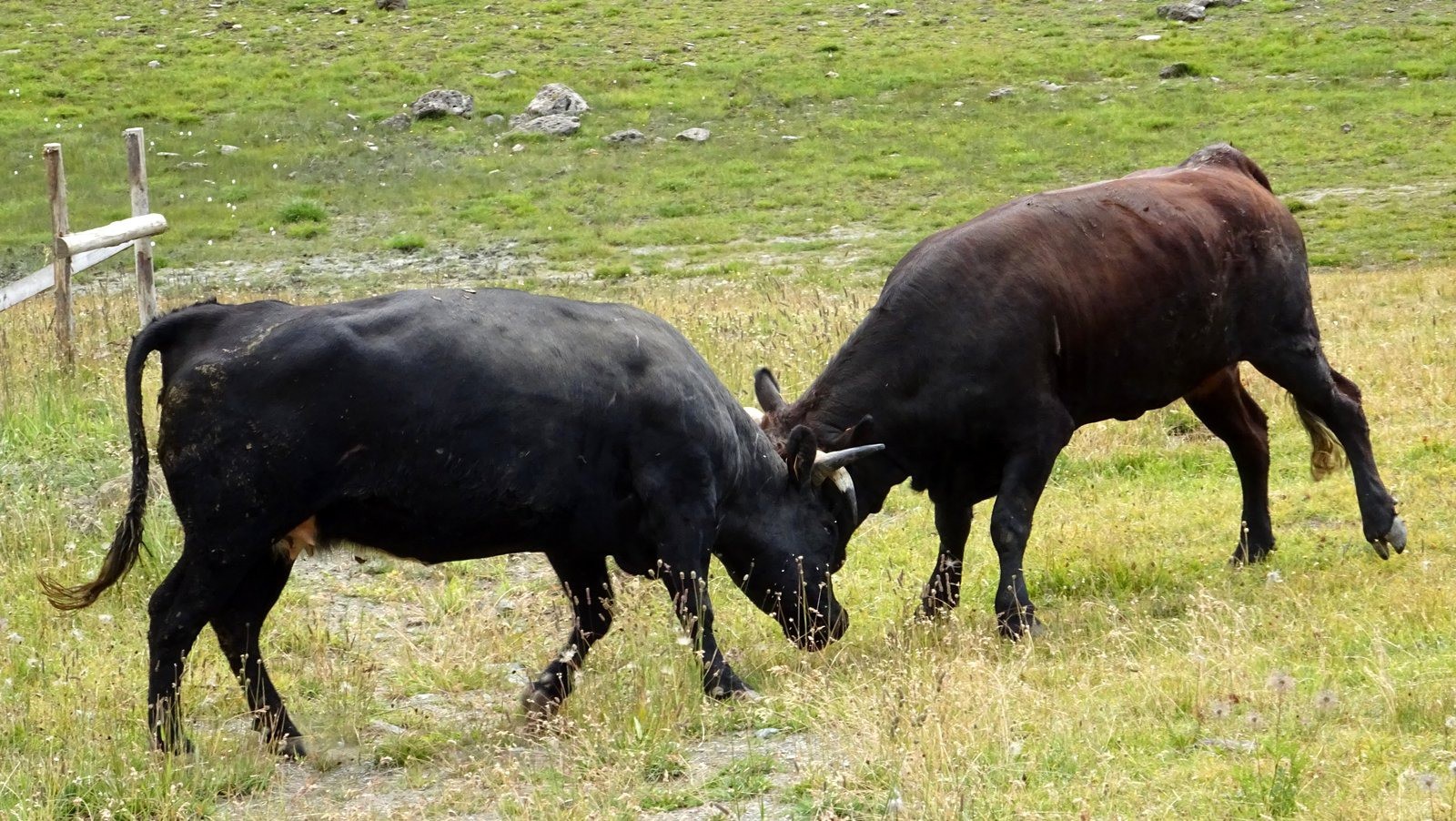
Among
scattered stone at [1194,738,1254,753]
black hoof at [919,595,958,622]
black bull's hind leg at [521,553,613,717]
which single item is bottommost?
black hoof at [919,595,958,622]

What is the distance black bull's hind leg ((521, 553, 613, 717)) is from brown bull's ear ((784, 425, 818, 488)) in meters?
0.99

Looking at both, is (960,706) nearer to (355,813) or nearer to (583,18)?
(355,813)

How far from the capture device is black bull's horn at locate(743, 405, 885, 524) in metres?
7.58

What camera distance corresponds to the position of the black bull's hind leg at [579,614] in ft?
23.2

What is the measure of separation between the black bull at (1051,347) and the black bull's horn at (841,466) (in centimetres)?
18

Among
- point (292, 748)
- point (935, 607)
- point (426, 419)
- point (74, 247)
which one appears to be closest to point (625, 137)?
point (74, 247)

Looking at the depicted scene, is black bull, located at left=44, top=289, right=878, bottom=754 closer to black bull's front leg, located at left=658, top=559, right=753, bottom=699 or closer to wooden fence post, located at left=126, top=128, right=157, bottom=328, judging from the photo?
black bull's front leg, located at left=658, top=559, right=753, bottom=699

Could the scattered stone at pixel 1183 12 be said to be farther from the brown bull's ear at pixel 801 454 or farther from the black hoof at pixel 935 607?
the brown bull's ear at pixel 801 454

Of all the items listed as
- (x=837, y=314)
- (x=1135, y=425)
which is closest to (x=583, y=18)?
(x=837, y=314)

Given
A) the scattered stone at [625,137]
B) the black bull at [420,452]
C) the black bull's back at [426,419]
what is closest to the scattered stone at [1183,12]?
the scattered stone at [625,137]

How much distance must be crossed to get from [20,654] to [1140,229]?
567 centimetres

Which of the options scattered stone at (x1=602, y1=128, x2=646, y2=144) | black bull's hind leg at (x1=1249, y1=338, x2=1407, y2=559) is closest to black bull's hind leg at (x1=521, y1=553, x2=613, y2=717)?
black bull's hind leg at (x1=1249, y1=338, x2=1407, y2=559)

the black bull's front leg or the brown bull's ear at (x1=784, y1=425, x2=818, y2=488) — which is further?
the brown bull's ear at (x1=784, y1=425, x2=818, y2=488)

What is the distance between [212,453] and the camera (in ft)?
20.1
